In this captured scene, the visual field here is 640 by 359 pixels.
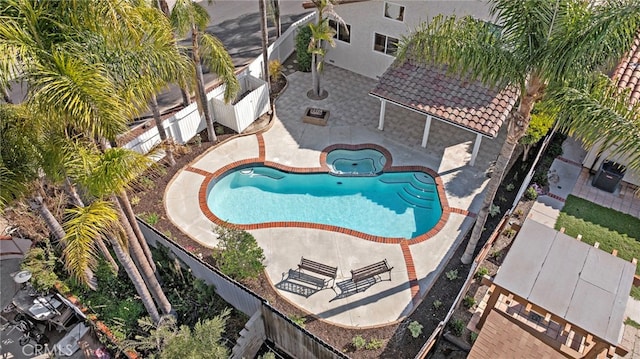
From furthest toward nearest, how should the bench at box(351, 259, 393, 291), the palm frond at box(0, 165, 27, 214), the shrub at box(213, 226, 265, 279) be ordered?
1. the bench at box(351, 259, 393, 291)
2. the shrub at box(213, 226, 265, 279)
3. the palm frond at box(0, 165, 27, 214)

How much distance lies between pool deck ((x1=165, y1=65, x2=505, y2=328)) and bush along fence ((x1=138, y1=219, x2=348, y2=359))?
59.4 inches

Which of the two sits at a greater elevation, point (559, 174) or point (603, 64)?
point (603, 64)

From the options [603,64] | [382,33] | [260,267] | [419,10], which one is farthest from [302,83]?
[603,64]

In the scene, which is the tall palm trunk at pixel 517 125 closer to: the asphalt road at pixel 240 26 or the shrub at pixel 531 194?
the shrub at pixel 531 194

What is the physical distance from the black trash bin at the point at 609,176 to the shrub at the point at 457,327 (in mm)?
10216

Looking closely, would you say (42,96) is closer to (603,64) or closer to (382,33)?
(603,64)

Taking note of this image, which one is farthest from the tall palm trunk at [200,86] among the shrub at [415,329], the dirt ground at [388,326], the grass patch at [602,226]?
A: the grass patch at [602,226]

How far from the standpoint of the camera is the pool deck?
1536 cm

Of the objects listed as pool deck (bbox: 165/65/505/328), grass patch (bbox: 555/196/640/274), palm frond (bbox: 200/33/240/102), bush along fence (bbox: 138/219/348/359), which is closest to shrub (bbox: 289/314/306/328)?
pool deck (bbox: 165/65/505/328)

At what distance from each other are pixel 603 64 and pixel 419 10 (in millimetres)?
12600

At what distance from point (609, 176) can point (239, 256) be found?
633 inches

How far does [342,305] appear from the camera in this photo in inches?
593

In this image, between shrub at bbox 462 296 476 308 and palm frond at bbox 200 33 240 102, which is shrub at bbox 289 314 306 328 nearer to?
shrub at bbox 462 296 476 308

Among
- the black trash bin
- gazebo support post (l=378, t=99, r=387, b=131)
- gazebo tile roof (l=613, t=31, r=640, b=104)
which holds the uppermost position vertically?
gazebo tile roof (l=613, t=31, r=640, b=104)
